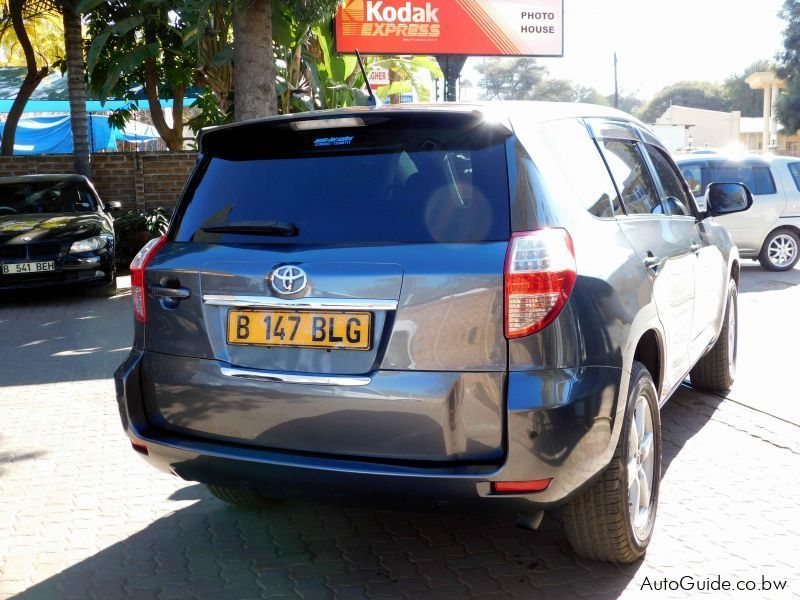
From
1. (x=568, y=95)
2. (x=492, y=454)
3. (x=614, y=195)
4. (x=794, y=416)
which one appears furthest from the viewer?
(x=568, y=95)

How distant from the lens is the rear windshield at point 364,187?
129 inches

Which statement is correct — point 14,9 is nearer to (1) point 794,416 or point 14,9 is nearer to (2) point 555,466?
(1) point 794,416

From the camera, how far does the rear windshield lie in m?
3.27

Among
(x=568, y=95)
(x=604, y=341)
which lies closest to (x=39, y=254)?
(x=604, y=341)

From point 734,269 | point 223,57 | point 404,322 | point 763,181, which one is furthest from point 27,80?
point 404,322

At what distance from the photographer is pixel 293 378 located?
10.8 ft

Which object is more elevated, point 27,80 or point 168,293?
point 27,80

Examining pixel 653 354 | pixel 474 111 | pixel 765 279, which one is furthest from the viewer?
pixel 765 279

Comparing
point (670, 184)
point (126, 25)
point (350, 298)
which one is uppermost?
point (126, 25)

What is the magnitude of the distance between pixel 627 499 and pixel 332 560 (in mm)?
1238

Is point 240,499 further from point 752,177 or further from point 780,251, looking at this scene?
point 780,251

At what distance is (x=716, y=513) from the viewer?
441 centimetres

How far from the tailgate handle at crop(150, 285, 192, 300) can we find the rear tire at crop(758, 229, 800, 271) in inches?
504

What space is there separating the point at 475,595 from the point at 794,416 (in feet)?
11.0
